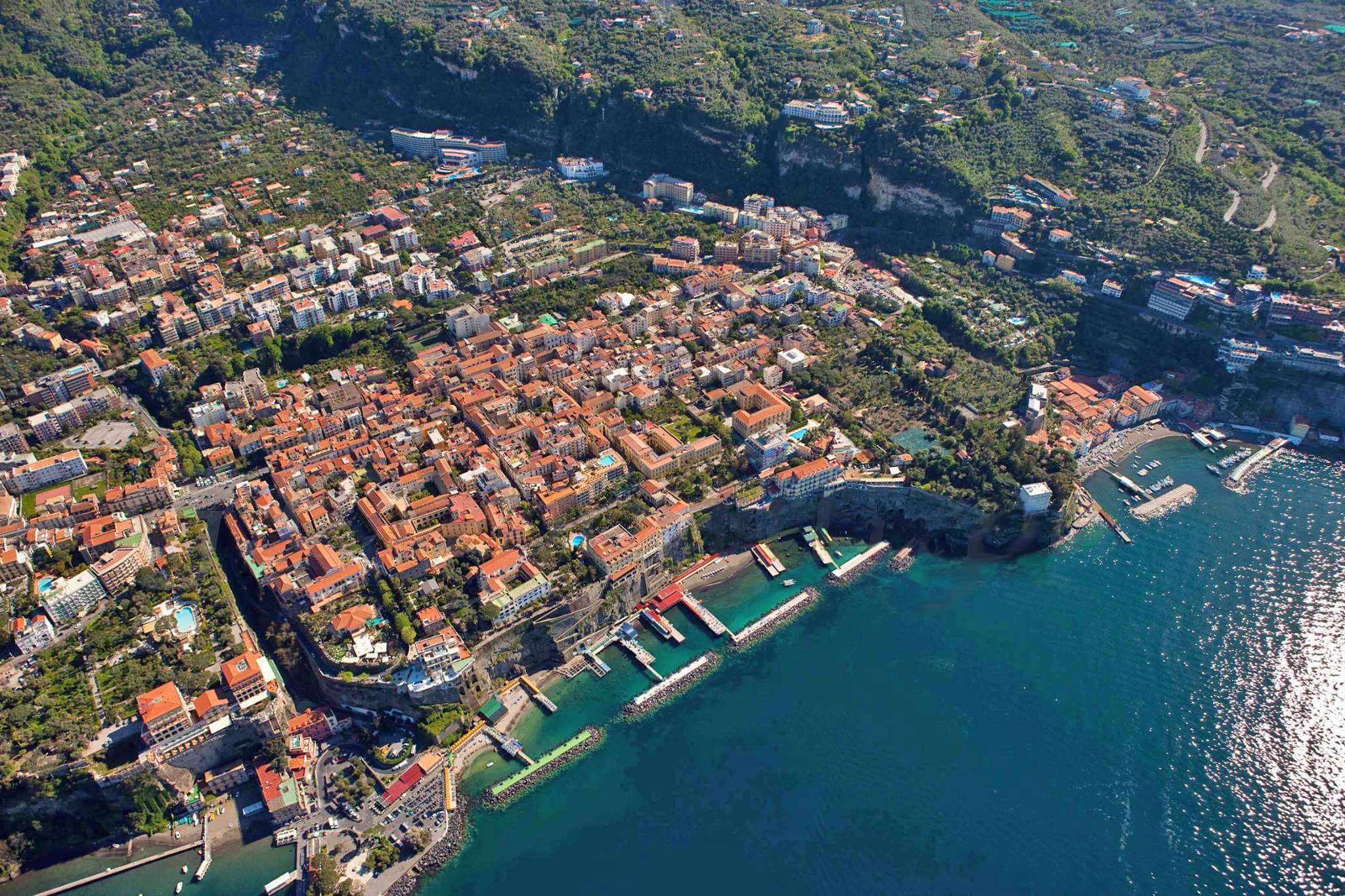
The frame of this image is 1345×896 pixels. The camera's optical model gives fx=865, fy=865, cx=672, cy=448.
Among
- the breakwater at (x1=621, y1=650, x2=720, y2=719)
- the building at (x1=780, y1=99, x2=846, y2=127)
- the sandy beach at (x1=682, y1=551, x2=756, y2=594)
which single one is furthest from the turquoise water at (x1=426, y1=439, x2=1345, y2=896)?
the building at (x1=780, y1=99, x2=846, y2=127)

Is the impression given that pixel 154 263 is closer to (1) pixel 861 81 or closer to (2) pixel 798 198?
(2) pixel 798 198

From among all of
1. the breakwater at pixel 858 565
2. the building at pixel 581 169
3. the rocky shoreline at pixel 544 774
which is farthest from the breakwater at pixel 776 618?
the building at pixel 581 169

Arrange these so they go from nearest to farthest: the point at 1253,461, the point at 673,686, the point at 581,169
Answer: the point at 673,686 → the point at 1253,461 → the point at 581,169

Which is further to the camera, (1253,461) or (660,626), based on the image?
(1253,461)

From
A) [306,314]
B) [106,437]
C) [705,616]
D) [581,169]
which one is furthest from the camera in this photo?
[581,169]

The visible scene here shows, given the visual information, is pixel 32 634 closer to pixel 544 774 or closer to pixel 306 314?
pixel 544 774

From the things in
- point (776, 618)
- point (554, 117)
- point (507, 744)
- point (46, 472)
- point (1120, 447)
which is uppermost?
point (554, 117)

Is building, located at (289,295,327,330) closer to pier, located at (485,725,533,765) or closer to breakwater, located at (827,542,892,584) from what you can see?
pier, located at (485,725,533,765)

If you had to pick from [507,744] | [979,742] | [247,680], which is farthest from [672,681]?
[247,680]
